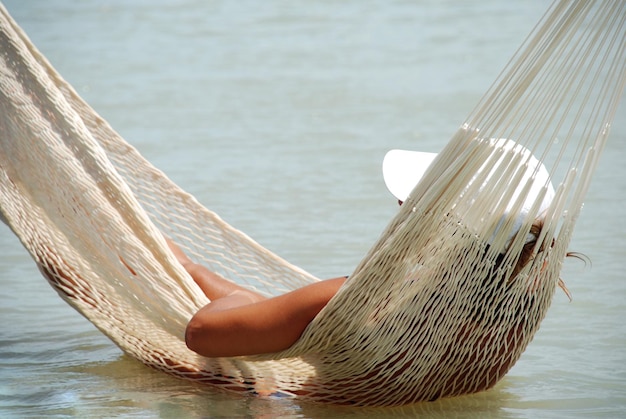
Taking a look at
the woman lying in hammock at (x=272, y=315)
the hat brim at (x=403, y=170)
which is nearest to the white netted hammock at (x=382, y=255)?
the woman lying in hammock at (x=272, y=315)

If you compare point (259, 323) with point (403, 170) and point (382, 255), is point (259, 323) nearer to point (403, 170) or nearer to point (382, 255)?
point (382, 255)

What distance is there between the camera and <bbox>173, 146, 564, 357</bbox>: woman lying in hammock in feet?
7.13

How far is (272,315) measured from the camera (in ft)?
7.18

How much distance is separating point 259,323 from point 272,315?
4 cm

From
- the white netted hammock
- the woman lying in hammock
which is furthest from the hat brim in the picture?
the white netted hammock

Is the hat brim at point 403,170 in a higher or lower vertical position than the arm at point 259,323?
higher

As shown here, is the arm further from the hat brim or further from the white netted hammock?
the hat brim

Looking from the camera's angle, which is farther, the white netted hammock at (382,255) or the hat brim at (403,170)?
the hat brim at (403,170)

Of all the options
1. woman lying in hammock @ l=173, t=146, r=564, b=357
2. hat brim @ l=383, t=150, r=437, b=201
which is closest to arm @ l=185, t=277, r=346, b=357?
woman lying in hammock @ l=173, t=146, r=564, b=357

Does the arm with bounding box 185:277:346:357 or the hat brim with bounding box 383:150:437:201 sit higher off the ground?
the hat brim with bounding box 383:150:437:201

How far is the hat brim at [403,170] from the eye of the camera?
2.23 metres

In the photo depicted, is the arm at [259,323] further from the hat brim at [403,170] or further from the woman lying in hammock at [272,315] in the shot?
the hat brim at [403,170]

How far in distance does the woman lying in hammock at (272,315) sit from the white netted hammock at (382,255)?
4cm

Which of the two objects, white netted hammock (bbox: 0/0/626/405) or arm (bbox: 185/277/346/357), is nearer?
white netted hammock (bbox: 0/0/626/405)
